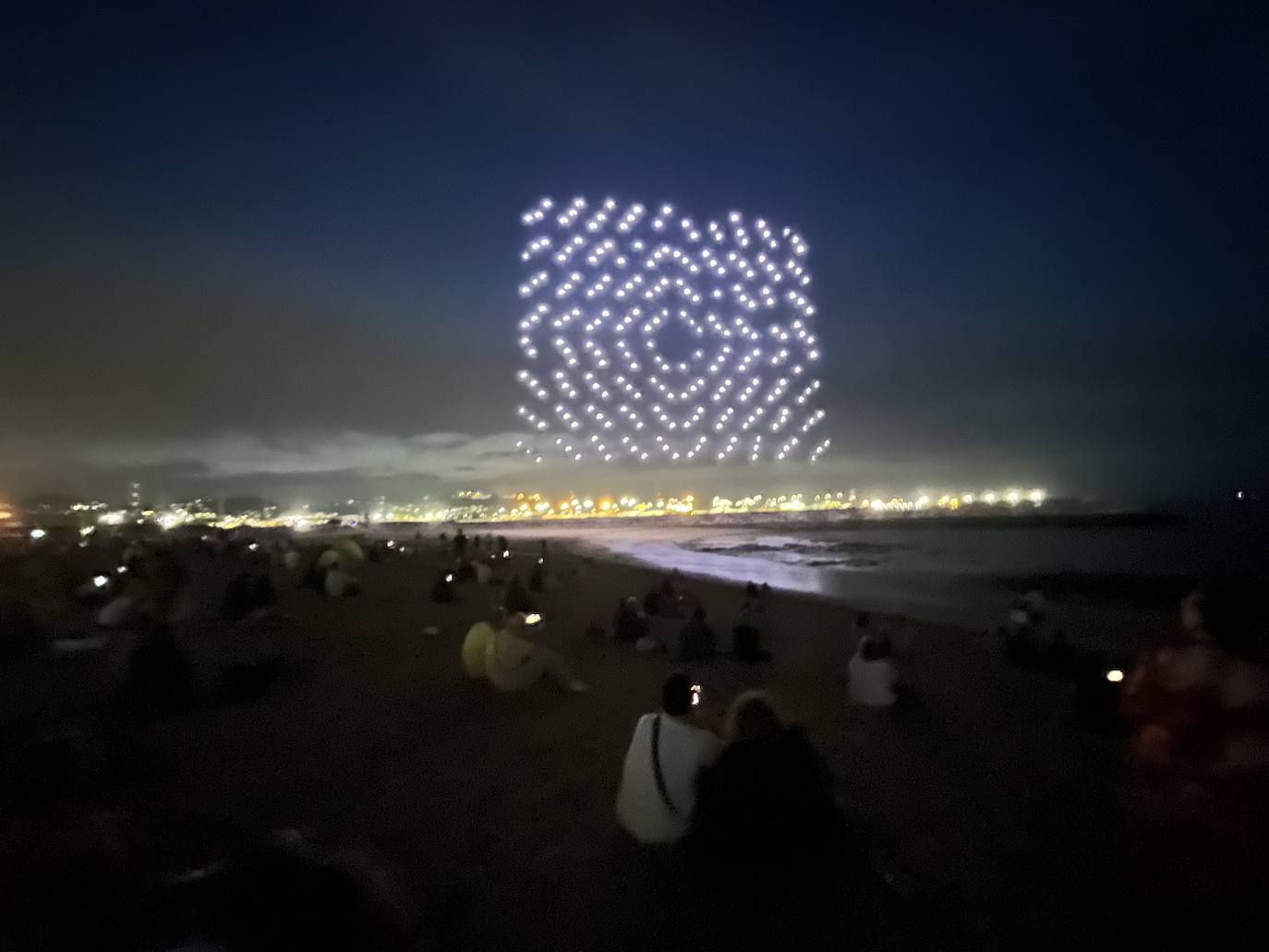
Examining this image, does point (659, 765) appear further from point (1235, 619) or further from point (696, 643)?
point (696, 643)

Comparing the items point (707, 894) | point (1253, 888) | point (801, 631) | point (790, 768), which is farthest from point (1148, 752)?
point (801, 631)

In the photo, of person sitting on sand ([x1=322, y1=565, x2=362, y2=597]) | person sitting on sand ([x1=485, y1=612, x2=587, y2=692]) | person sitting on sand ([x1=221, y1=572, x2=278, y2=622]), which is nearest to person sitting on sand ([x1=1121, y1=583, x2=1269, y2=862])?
person sitting on sand ([x1=485, y1=612, x2=587, y2=692])

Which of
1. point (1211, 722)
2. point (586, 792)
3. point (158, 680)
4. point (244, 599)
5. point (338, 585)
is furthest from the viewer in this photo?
point (338, 585)

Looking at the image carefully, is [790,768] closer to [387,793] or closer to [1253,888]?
[1253,888]

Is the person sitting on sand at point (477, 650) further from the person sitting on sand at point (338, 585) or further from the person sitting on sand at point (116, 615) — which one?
the person sitting on sand at point (338, 585)

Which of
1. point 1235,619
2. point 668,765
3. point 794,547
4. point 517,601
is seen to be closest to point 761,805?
point 668,765

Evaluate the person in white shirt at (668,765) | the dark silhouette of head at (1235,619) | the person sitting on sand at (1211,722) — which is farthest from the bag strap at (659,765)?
the dark silhouette of head at (1235,619)
